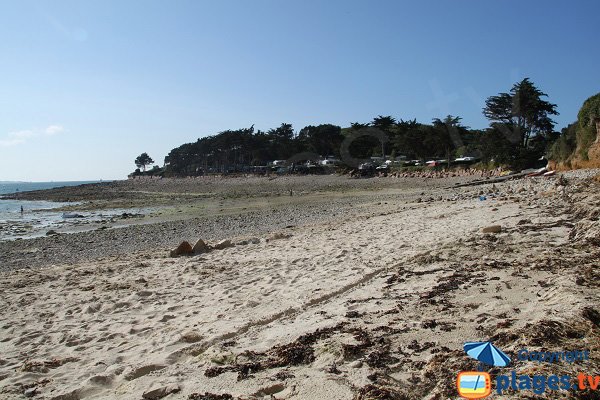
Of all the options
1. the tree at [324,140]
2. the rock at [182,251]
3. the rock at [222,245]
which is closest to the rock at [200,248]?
the rock at [182,251]

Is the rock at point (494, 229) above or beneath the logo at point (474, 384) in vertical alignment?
above

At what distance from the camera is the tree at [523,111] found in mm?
45344

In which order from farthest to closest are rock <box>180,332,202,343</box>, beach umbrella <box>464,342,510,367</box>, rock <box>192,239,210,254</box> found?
rock <box>192,239,210,254</box> → rock <box>180,332,202,343</box> → beach umbrella <box>464,342,510,367</box>

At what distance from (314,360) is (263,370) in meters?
0.47

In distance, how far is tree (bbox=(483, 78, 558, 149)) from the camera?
45.3 metres

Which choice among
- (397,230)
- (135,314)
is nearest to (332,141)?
(397,230)

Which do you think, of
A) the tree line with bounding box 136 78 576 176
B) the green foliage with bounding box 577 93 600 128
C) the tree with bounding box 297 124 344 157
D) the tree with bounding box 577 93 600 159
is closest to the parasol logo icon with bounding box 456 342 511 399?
the tree with bounding box 577 93 600 159

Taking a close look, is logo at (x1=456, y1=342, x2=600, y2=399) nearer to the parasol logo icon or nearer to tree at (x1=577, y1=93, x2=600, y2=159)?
the parasol logo icon

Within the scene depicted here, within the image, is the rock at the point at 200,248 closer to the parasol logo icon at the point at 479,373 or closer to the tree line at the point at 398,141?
the parasol logo icon at the point at 479,373

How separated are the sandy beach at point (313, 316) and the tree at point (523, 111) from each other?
4188 cm

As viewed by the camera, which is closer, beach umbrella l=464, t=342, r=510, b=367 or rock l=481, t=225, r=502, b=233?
beach umbrella l=464, t=342, r=510, b=367

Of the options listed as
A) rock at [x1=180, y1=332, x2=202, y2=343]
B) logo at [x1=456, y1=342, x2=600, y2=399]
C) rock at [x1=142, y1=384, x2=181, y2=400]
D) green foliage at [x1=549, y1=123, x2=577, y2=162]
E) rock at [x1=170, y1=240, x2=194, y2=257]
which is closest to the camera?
logo at [x1=456, y1=342, x2=600, y2=399]

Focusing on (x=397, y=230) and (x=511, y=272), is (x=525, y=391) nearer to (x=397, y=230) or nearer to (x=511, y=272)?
(x=511, y=272)

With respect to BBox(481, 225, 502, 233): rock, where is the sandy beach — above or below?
below
